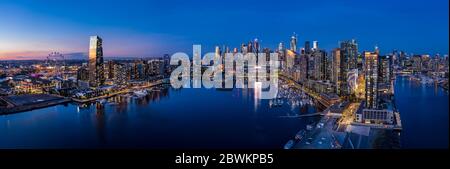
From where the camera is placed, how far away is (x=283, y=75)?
11.1 metres

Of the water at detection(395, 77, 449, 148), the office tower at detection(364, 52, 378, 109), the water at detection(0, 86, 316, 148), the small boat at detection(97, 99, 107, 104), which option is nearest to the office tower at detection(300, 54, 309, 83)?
the office tower at detection(364, 52, 378, 109)

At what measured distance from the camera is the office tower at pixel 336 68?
830 cm

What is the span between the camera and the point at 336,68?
30.2 feet

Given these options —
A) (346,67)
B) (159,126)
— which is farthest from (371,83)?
(159,126)

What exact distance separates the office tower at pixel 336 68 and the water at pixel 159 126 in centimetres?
169

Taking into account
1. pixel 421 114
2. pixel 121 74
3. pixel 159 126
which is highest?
pixel 121 74

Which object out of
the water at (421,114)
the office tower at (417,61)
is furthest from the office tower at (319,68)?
the office tower at (417,61)

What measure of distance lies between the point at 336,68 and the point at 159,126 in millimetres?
5709

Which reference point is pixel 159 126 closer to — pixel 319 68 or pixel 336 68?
pixel 336 68

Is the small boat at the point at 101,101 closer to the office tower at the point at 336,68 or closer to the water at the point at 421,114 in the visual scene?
the office tower at the point at 336,68

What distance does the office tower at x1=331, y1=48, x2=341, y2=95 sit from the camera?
327 inches

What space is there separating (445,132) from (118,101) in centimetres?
811
